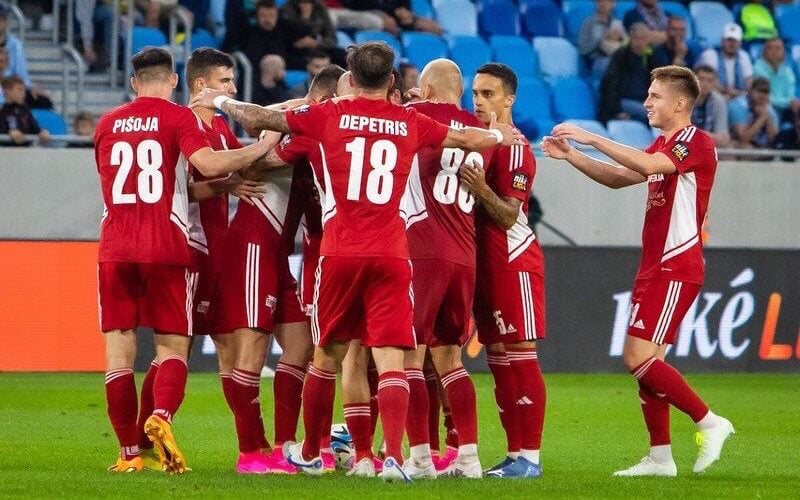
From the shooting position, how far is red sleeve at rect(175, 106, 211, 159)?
26.5 feet

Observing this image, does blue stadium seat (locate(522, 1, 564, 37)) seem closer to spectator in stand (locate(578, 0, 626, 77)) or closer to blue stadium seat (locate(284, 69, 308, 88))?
spectator in stand (locate(578, 0, 626, 77))

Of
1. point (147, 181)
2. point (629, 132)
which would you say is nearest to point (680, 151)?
point (147, 181)

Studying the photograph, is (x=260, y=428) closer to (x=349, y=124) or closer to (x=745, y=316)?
(x=349, y=124)

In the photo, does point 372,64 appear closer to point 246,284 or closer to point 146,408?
point 246,284

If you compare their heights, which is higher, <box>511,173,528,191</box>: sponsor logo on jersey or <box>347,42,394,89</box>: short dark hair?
<box>347,42,394,89</box>: short dark hair

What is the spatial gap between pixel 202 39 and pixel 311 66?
1.74m

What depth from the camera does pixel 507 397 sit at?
8641 millimetres

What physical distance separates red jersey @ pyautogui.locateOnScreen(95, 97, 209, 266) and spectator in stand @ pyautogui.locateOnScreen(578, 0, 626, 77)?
39.8 ft

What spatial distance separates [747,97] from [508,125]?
11.7 metres

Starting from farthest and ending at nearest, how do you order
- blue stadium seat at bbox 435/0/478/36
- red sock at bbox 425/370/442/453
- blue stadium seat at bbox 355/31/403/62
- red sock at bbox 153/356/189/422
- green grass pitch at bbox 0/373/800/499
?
1. blue stadium seat at bbox 435/0/478/36
2. blue stadium seat at bbox 355/31/403/62
3. red sock at bbox 425/370/442/453
4. red sock at bbox 153/356/189/422
5. green grass pitch at bbox 0/373/800/499

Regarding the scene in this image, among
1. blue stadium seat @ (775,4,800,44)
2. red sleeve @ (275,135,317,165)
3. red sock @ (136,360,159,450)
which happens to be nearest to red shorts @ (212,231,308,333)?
red sock @ (136,360,159,450)

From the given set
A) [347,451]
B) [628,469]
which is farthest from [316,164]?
[628,469]

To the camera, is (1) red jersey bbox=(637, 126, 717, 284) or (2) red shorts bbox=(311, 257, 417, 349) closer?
(2) red shorts bbox=(311, 257, 417, 349)

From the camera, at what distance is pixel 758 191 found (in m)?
17.7
